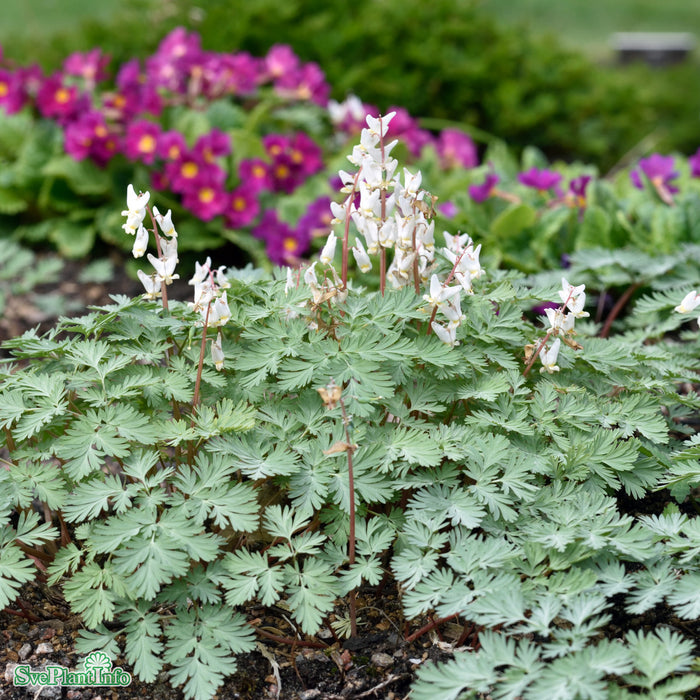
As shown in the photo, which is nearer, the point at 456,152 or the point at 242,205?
the point at 242,205

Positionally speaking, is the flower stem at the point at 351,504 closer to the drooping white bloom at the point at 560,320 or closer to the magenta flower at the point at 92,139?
the drooping white bloom at the point at 560,320

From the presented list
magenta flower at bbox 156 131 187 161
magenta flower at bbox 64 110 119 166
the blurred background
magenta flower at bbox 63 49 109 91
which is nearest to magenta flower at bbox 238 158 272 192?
magenta flower at bbox 156 131 187 161

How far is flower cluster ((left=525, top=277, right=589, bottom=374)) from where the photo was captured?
192 cm

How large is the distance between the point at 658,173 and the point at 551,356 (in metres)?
2.19

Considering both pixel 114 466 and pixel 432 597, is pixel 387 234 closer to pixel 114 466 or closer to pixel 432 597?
pixel 432 597

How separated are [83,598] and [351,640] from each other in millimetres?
605

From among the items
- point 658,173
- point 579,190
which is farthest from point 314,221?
point 658,173

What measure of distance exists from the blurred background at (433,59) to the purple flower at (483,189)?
6.31ft

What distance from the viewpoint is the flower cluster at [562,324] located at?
1.92m

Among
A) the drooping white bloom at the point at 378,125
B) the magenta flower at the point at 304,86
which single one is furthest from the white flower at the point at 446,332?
the magenta flower at the point at 304,86

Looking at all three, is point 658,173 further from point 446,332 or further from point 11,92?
point 11,92

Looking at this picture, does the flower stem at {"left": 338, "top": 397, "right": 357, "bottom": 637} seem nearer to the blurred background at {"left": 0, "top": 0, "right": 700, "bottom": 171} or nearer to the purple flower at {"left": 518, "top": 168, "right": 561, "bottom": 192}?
the purple flower at {"left": 518, "top": 168, "right": 561, "bottom": 192}

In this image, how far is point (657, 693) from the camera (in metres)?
1.42

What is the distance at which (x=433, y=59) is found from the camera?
19.0ft
